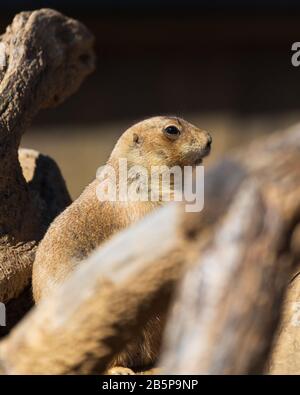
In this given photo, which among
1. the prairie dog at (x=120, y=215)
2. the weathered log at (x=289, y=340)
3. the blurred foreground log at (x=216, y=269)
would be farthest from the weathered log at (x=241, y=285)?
the prairie dog at (x=120, y=215)

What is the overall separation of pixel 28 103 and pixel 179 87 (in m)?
5.34

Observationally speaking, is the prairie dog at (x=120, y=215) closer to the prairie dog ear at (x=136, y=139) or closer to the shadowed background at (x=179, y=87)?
the prairie dog ear at (x=136, y=139)

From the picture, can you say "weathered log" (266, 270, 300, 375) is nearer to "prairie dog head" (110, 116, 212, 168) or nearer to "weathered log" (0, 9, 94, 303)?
"prairie dog head" (110, 116, 212, 168)

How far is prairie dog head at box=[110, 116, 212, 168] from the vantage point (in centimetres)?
566

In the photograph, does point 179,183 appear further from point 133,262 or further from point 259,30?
point 259,30

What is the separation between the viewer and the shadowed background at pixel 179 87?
437 inches

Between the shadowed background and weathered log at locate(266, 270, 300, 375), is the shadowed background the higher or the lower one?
the higher one

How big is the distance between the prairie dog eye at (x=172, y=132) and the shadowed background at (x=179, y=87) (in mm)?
5310

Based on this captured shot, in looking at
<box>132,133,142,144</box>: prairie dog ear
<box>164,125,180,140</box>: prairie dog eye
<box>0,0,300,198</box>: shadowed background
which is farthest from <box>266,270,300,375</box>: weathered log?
<box>0,0,300,198</box>: shadowed background

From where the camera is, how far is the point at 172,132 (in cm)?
571

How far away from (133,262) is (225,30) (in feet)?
27.3

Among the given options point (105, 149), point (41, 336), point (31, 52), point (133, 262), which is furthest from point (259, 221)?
point (105, 149)

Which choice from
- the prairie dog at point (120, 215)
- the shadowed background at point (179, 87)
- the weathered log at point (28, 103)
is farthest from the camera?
the shadowed background at point (179, 87)

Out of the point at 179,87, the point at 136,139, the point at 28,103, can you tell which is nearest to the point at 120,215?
the point at 136,139
